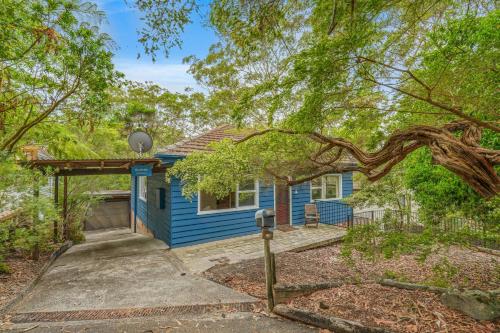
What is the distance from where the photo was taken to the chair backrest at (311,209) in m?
10.1

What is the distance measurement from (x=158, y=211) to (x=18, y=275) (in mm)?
3931

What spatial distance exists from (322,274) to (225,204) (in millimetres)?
3998

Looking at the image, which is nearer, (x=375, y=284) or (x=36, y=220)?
(x=375, y=284)

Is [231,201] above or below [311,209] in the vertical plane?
above

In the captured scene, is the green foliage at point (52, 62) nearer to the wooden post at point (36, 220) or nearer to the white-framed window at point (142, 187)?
the wooden post at point (36, 220)

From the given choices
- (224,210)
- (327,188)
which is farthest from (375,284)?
(327,188)

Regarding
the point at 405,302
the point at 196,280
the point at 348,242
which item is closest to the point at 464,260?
the point at 405,302

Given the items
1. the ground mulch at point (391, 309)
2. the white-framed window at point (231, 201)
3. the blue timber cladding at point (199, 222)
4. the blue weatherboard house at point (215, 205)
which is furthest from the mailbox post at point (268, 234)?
the white-framed window at point (231, 201)

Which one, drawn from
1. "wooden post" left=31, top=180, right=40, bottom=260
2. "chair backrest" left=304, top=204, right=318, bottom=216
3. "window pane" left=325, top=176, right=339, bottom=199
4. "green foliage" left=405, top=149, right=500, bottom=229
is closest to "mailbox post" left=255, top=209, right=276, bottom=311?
"green foliage" left=405, top=149, right=500, bottom=229

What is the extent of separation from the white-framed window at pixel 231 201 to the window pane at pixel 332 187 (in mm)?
4084

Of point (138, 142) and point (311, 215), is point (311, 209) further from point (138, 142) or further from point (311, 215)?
point (138, 142)

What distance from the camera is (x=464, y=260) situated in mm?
6184

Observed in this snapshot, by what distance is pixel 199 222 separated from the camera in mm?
7848

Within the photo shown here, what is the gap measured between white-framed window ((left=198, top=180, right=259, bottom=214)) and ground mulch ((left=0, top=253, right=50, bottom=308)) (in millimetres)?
3928
